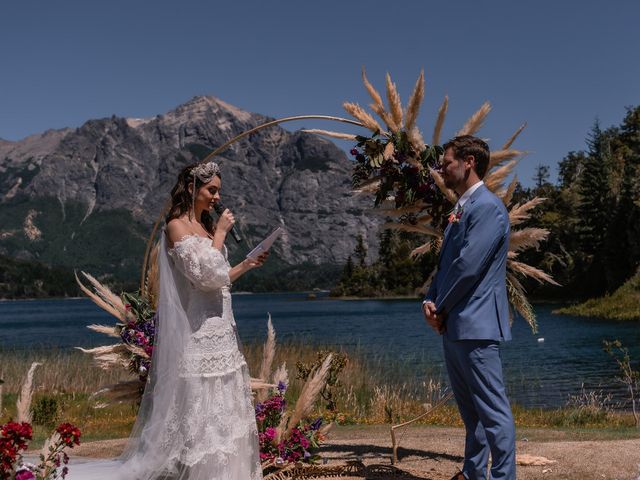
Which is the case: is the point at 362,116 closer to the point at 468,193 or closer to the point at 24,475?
the point at 468,193

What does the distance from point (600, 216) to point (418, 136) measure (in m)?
58.3

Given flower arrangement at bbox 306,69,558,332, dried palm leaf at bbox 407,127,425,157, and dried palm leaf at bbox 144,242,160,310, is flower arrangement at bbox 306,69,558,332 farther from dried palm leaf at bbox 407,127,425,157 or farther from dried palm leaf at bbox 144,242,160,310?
dried palm leaf at bbox 144,242,160,310

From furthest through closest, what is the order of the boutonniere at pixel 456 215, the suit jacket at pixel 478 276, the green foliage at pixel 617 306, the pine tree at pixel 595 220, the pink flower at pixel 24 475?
the pine tree at pixel 595 220, the green foliage at pixel 617 306, the boutonniere at pixel 456 215, the suit jacket at pixel 478 276, the pink flower at pixel 24 475

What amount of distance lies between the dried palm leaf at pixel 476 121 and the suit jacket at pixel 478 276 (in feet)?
5.02

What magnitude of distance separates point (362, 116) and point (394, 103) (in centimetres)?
33

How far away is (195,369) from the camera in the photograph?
17.4 feet

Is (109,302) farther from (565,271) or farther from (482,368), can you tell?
(565,271)

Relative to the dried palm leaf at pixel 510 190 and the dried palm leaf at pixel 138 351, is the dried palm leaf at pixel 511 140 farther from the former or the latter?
the dried palm leaf at pixel 138 351

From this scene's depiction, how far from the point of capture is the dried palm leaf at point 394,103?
6496 millimetres

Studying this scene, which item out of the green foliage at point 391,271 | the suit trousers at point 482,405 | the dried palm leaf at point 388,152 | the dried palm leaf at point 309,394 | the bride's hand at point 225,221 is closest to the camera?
the suit trousers at point 482,405

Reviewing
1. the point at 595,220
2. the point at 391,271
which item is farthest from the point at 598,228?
the point at 391,271

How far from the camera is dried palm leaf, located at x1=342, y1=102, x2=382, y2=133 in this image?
6.64 meters

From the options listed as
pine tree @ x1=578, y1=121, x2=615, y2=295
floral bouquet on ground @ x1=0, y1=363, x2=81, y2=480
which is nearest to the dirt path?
floral bouquet on ground @ x1=0, y1=363, x2=81, y2=480

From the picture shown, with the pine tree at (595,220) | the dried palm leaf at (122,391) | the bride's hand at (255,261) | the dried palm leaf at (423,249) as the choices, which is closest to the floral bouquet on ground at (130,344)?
the dried palm leaf at (122,391)
